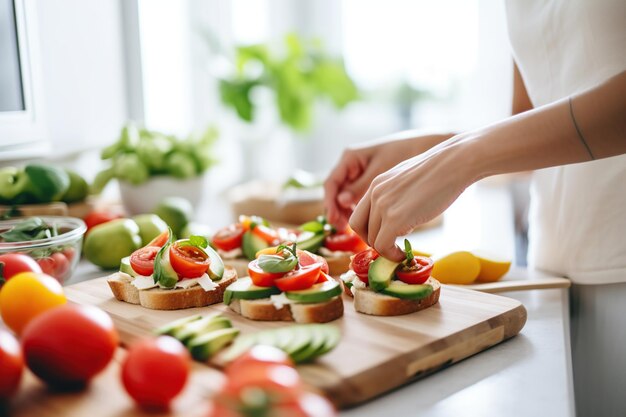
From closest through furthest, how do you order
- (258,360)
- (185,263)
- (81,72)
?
(258,360) < (185,263) < (81,72)

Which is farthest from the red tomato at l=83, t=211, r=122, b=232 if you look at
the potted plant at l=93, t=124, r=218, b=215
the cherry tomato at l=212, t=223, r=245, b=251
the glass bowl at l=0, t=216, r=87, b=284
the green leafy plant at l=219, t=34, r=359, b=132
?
the green leafy plant at l=219, t=34, r=359, b=132

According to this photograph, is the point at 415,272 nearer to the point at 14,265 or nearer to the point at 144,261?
the point at 144,261

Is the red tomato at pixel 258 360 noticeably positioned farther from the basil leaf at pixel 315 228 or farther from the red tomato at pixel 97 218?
the red tomato at pixel 97 218

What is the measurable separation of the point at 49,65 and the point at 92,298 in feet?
3.77

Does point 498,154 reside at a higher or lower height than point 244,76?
lower

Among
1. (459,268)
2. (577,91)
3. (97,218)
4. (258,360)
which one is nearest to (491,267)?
(459,268)

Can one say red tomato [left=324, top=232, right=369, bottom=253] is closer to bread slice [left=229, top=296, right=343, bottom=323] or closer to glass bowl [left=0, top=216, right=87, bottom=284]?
bread slice [left=229, top=296, right=343, bottom=323]

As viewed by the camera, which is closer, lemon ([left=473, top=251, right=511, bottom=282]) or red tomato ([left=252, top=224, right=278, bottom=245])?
lemon ([left=473, top=251, right=511, bottom=282])

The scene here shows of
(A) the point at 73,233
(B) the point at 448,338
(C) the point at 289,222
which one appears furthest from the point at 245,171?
(B) the point at 448,338

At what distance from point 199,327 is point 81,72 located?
5.30 feet

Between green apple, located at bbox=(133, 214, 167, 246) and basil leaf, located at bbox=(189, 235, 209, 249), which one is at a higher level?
basil leaf, located at bbox=(189, 235, 209, 249)

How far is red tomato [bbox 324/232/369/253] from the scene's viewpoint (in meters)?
1.81

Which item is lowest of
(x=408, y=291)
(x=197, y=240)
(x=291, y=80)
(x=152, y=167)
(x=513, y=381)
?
(x=513, y=381)

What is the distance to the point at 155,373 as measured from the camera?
893 mm
